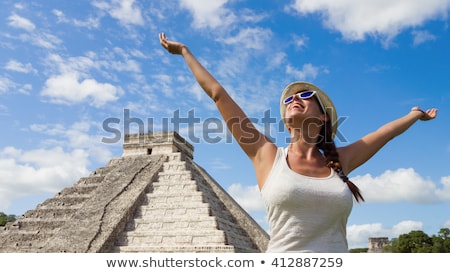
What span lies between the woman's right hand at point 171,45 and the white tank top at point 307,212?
1184 millimetres

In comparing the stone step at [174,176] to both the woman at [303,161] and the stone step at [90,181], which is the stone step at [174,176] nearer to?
the stone step at [90,181]

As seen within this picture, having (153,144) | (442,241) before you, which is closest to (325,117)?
(153,144)

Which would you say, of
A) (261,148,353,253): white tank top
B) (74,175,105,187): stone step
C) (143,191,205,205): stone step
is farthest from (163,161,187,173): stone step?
(261,148,353,253): white tank top

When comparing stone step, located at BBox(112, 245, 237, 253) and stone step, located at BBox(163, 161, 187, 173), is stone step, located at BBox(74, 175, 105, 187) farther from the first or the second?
stone step, located at BBox(112, 245, 237, 253)

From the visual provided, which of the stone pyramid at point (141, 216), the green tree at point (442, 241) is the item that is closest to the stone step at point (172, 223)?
the stone pyramid at point (141, 216)

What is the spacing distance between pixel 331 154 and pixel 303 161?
210 mm

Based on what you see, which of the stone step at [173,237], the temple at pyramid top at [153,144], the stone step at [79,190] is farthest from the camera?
the temple at pyramid top at [153,144]

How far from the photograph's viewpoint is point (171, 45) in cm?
336

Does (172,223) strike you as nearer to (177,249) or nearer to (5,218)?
(177,249)

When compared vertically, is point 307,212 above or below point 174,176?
below

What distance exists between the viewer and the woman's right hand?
334cm

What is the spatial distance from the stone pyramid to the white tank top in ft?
55.3

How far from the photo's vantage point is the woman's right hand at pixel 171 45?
3.34 m
